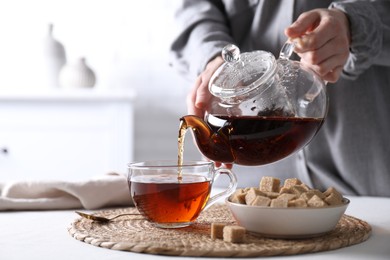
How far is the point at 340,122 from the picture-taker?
69.7 inches

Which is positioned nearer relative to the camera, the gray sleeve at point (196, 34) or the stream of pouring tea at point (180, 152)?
the stream of pouring tea at point (180, 152)

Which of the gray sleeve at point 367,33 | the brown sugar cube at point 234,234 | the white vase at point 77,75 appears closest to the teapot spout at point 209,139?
the brown sugar cube at point 234,234

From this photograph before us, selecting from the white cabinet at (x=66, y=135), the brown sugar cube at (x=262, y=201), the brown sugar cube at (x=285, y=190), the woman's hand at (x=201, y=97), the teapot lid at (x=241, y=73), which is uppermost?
the teapot lid at (x=241, y=73)

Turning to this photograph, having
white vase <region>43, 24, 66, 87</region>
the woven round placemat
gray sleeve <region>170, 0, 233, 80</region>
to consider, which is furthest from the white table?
white vase <region>43, 24, 66, 87</region>

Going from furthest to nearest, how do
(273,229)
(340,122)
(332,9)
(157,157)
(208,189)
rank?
1. (157,157)
2. (340,122)
3. (332,9)
4. (208,189)
5. (273,229)

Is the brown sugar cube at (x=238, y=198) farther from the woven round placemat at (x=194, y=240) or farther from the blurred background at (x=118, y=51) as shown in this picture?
the blurred background at (x=118, y=51)

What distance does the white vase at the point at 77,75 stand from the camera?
10.2ft

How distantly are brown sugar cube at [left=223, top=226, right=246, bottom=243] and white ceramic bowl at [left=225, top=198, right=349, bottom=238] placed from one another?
Result: 0.05m

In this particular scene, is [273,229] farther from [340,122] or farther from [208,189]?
[340,122]

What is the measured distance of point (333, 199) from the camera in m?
0.95

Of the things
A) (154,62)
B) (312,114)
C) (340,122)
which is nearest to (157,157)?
(154,62)

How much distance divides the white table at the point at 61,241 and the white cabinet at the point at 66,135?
178 centimetres

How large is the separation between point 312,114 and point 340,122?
0.73 metres

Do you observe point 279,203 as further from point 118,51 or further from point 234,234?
point 118,51
